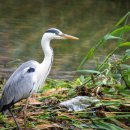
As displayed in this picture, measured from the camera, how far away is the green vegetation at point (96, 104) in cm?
461

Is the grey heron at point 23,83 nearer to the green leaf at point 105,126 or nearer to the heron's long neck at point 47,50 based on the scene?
the heron's long neck at point 47,50

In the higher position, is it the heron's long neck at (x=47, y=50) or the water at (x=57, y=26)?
the water at (x=57, y=26)

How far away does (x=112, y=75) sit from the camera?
A: 514 centimetres

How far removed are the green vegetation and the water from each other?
47.0 inches

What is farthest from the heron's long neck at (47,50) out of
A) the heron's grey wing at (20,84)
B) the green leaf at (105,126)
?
the green leaf at (105,126)

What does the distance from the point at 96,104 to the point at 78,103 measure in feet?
0.54

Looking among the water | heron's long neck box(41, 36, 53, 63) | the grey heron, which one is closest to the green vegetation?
the grey heron

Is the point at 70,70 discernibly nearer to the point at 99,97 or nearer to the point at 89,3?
the point at 99,97

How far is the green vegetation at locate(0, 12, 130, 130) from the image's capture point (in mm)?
4613

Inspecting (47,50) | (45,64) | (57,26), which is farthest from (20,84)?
(57,26)

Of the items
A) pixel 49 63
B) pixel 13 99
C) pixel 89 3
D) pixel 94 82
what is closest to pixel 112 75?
pixel 94 82

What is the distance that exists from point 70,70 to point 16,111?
3.51m

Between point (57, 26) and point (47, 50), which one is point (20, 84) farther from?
point (57, 26)

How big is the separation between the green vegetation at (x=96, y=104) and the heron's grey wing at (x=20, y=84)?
20cm
